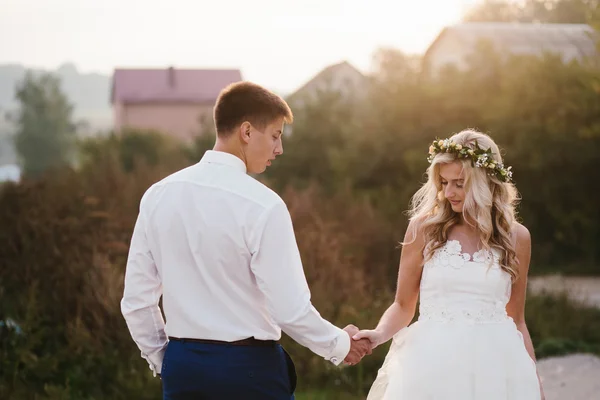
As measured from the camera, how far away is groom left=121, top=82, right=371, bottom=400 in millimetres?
3740

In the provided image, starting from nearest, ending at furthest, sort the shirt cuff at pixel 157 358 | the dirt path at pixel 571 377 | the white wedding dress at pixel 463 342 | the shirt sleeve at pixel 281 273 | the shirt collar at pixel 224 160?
1. the shirt sleeve at pixel 281 273
2. the shirt collar at pixel 224 160
3. the shirt cuff at pixel 157 358
4. the white wedding dress at pixel 463 342
5. the dirt path at pixel 571 377

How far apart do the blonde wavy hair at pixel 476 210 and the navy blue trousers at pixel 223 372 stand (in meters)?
1.20

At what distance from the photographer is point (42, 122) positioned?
88.8m

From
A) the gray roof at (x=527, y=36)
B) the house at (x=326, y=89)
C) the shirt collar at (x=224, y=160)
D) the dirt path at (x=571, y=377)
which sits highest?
the gray roof at (x=527, y=36)

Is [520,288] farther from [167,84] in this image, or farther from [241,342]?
[167,84]

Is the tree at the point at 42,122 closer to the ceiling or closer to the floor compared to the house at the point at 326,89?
closer to the floor

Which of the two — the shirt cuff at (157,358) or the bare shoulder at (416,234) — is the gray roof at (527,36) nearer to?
the bare shoulder at (416,234)

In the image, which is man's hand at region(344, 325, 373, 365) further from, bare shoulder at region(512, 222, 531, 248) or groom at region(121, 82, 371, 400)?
bare shoulder at region(512, 222, 531, 248)

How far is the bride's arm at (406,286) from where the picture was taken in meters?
4.72

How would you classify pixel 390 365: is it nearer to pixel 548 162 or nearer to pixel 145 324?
pixel 145 324

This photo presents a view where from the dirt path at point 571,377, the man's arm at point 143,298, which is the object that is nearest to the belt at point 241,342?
the man's arm at point 143,298

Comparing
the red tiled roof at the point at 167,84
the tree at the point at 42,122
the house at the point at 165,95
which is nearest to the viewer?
the house at the point at 165,95

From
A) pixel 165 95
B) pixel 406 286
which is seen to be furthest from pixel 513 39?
pixel 165 95

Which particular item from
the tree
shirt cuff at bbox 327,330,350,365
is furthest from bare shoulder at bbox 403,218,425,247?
the tree
